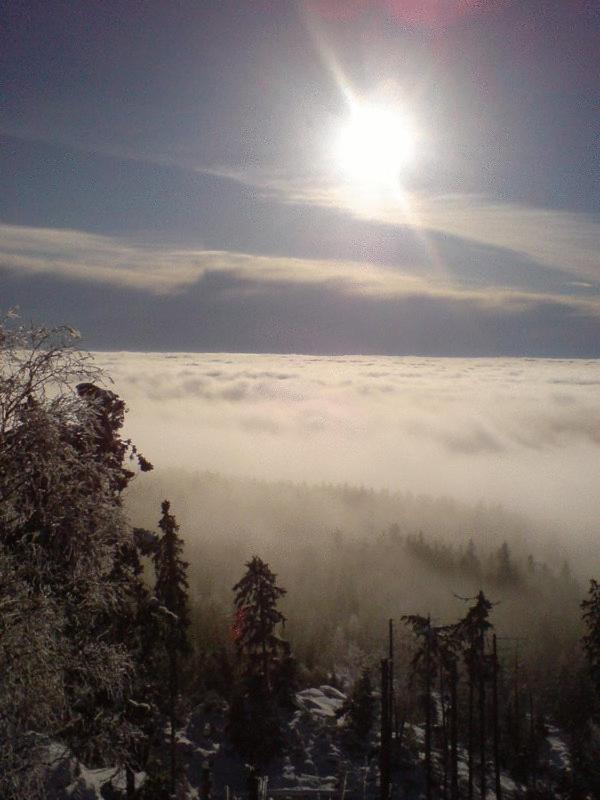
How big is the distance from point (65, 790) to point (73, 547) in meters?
16.8

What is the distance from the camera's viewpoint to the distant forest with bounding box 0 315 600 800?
10250 millimetres

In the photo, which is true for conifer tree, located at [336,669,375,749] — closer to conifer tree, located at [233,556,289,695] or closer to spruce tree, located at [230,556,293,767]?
spruce tree, located at [230,556,293,767]

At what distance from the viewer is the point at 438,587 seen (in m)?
129

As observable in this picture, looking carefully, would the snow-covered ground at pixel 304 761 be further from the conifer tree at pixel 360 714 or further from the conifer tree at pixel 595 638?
the conifer tree at pixel 595 638

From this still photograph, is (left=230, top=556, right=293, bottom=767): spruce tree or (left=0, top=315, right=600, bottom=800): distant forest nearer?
(left=0, top=315, right=600, bottom=800): distant forest

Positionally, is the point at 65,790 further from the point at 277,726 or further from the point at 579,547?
the point at 579,547

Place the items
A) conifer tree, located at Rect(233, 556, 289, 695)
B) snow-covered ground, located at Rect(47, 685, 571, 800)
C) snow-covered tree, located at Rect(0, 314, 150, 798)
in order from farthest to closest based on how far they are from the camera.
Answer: snow-covered ground, located at Rect(47, 685, 571, 800), conifer tree, located at Rect(233, 556, 289, 695), snow-covered tree, located at Rect(0, 314, 150, 798)

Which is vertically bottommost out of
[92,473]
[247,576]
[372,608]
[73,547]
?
[372,608]

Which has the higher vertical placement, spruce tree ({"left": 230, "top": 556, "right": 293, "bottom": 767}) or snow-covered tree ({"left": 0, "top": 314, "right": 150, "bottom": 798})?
snow-covered tree ({"left": 0, "top": 314, "right": 150, "bottom": 798})

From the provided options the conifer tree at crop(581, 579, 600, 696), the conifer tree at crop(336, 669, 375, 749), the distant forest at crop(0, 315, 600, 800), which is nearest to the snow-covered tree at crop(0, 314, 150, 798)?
the distant forest at crop(0, 315, 600, 800)

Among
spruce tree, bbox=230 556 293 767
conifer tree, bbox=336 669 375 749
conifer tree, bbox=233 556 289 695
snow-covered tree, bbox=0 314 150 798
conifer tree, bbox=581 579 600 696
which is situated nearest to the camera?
snow-covered tree, bbox=0 314 150 798

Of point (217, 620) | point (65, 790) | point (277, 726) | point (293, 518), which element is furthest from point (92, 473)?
point (293, 518)

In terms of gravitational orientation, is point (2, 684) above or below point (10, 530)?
below

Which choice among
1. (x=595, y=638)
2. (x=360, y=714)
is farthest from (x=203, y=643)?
(x=595, y=638)
